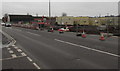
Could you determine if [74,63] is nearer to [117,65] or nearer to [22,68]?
[117,65]

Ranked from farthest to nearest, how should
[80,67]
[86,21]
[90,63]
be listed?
[86,21] → [90,63] → [80,67]

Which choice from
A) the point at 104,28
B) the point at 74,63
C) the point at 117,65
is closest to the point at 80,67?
the point at 74,63

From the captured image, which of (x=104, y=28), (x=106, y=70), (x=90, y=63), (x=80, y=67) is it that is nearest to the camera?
(x=106, y=70)

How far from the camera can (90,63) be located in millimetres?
6789

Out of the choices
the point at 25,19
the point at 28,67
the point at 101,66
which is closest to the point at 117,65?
the point at 101,66

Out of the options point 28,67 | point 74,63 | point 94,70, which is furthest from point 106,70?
point 28,67

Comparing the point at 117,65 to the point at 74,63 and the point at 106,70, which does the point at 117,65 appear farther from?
the point at 74,63

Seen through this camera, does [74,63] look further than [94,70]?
Yes

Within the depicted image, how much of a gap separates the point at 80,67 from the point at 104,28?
77.7 ft

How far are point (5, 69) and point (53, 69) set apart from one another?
2.03m

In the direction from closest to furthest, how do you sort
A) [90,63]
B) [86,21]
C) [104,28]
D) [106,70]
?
[106,70] → [90,63] → [104,28] → [86,21]

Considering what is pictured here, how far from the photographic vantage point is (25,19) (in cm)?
12988

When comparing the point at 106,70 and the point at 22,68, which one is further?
the point at 22,68

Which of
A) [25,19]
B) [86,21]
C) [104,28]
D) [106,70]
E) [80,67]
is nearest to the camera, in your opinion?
[106,70]
